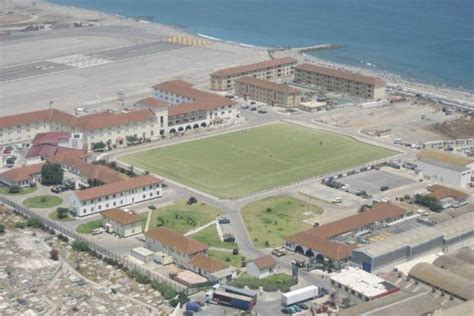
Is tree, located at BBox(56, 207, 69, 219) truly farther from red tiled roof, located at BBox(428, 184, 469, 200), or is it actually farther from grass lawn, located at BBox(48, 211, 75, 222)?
red tiled roof, located at BBox(428, 184, 469, 200)

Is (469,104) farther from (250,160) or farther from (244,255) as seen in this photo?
(244,255)

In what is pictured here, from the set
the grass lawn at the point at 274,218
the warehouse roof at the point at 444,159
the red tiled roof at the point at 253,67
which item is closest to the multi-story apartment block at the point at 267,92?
the red tiled roof at the point at 253,67

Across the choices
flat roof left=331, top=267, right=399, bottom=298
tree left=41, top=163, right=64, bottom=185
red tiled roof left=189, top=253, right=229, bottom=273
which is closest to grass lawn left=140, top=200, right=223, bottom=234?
red tiled roof left=189, top=253, right=229, bottom=273

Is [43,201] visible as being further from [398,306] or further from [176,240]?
[398,306]

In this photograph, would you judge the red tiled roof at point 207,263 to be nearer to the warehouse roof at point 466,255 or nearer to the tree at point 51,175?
the warehouse roof at point 466,255

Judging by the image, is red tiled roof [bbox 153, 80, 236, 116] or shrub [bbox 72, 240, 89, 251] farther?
red tiled roof [bbox 153, 80, 236, 116]
